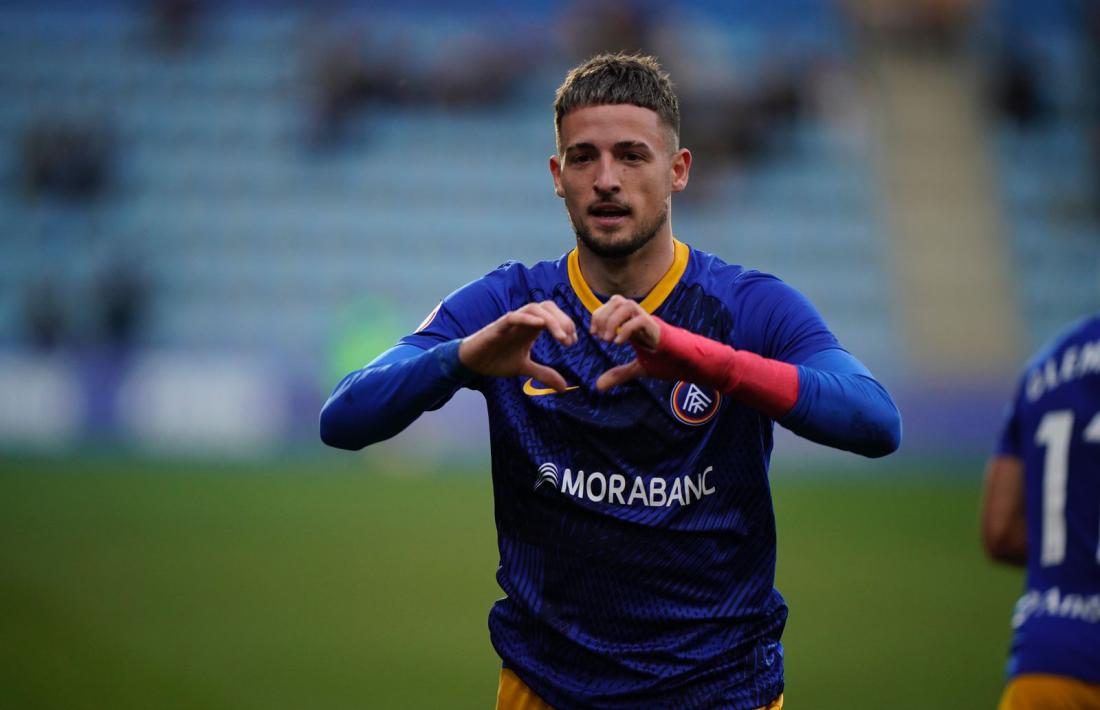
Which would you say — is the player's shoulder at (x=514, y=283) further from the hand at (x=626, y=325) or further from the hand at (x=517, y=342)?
the hand at (x=626, y=325)

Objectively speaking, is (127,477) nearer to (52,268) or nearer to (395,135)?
(52,268)

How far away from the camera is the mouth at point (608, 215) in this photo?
3.64 metres

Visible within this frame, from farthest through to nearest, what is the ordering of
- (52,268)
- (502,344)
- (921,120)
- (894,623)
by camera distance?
(921,120), (52,268), (894,623), (502,344)

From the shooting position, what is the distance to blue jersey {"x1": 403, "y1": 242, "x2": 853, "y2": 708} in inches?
140

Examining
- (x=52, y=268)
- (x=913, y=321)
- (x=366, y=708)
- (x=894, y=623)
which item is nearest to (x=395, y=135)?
(x=52, y=268)

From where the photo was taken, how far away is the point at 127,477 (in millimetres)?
16406

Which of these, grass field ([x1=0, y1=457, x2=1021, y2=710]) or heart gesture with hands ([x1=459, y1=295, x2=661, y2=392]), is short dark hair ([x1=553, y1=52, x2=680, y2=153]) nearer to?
heart gesture with hands ([x1=459, y1=295, x2=661, y2=392])

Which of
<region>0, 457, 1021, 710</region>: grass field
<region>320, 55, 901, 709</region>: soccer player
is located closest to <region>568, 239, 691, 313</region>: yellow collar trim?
<region>320, 55, 901, 709</region>: soccer player

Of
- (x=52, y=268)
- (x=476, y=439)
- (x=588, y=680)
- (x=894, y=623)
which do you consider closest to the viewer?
(x=588, y=680)

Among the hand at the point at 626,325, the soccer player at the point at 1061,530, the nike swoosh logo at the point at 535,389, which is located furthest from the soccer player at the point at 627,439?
the soccer player at the point at 1061,530

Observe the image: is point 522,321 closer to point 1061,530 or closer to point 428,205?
point 1061,530

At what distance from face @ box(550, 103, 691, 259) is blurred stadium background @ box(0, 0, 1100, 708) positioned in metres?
11.4

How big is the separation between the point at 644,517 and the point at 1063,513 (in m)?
1.03

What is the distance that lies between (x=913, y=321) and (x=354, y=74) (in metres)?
10.5
